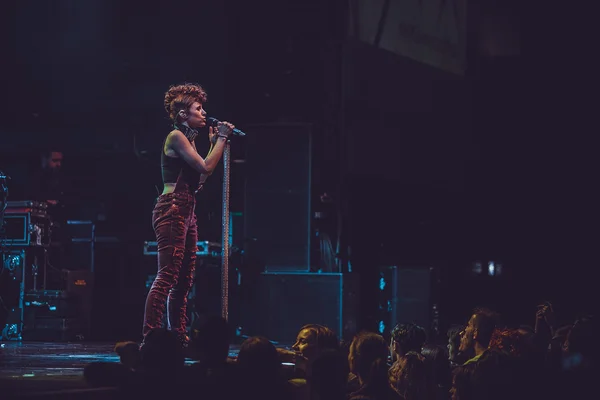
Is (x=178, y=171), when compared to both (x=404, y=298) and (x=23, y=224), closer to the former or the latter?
(x=23, y=224)

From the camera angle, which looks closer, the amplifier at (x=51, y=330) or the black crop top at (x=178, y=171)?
the black crop top at (x=178, y=171)

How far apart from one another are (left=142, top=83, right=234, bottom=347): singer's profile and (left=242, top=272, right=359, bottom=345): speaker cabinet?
3.57 meters

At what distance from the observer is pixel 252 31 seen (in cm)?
1081

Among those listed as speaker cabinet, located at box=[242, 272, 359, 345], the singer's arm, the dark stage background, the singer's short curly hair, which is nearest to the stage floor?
the singer's arm

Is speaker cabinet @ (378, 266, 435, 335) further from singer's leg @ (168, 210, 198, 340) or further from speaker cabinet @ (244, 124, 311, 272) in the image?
singer's leg @ (168, 210, 198, 340)

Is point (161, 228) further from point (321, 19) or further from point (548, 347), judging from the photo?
point (321, 19)

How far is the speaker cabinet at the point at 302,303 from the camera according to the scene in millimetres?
9461

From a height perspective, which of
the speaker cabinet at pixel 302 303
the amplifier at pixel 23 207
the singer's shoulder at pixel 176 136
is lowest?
the speaker cabinet at pixel 302 303

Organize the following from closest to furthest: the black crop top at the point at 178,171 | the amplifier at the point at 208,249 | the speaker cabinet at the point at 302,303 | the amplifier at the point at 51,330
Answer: the black crop top at the point at 178,171, the speaker cabinet at the point at 302,303, the amplifier at the point at 51,330, the amplifier at the point at 208,249

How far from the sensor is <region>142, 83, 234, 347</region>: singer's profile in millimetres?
5676

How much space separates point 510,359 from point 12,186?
8.84 m

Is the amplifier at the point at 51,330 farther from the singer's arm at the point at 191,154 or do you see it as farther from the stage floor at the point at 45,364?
the singer's arm at the point at 191,154

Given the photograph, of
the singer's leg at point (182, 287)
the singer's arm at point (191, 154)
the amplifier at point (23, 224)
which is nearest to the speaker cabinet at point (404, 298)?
the amplifier at point (23, 224)

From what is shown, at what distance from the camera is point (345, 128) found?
10219 mm
